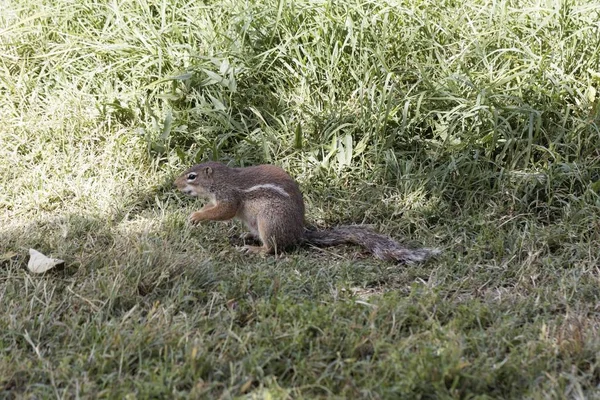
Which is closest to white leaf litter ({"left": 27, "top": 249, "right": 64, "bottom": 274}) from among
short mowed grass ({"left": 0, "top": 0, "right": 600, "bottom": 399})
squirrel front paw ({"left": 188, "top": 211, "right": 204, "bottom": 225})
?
short mowed grass ({"left": 0, "top": 0, "right": 600, "bottom": 399})

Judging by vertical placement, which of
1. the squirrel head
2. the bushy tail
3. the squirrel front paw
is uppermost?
the squirrel head

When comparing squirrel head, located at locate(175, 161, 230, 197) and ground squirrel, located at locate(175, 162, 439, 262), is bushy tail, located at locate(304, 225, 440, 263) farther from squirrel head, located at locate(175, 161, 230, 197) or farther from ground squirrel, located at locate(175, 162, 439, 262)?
squirrel head, located at locate(175, 161, 230, 197)

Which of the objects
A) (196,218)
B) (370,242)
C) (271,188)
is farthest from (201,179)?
(370,242)

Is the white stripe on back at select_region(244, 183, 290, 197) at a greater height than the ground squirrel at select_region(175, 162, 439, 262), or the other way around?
the white stripe on back at select_region(244, 183, 290, 197)

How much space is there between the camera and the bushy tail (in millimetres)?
4621

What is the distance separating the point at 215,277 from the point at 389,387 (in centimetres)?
132

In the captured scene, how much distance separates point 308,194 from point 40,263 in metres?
1.82

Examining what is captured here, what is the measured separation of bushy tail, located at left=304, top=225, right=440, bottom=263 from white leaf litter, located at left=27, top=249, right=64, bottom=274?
1.45 metres

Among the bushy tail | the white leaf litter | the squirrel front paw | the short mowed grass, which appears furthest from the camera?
the squirrel front paw

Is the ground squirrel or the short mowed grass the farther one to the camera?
the ground squirrel

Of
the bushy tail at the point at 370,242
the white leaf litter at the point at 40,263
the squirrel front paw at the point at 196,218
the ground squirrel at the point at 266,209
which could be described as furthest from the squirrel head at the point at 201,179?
the white leaf litter at the point at 40,263

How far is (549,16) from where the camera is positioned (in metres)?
5.74

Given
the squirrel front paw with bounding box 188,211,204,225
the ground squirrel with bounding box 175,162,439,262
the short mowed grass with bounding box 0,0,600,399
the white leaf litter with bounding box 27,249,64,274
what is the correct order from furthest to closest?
the squirrel front paw with bounding box 188,211,204,225, the ground squirrel with bounding box 175,162,439,262, the white leaf litter with bounding box 27,249,64,274, the short mowed grass with bounding box 0,0,600,399

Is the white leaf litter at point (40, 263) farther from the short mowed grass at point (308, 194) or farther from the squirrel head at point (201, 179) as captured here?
the squirrel head at point (201, 179)
